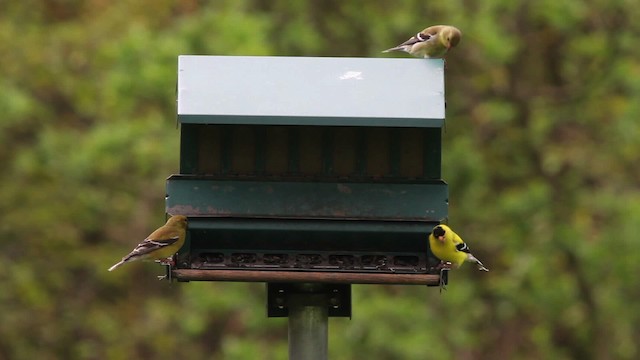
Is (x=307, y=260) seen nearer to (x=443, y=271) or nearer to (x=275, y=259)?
(x=275, y=259)

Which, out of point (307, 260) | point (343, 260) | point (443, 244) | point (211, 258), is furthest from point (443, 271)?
point (211, 258)

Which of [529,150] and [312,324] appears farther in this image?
[529,150]

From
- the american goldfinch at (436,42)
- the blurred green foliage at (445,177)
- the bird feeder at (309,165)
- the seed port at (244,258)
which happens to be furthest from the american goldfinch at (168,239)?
the blurred green foliage at (445,177)

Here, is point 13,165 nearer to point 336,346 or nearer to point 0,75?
point 0,75

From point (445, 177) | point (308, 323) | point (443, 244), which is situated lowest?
point (308, 323)

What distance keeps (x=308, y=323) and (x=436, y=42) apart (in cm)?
223

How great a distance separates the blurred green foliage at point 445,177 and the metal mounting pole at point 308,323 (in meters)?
7.64

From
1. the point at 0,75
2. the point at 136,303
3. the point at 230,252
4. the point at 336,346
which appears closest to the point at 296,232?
the point at 230,252

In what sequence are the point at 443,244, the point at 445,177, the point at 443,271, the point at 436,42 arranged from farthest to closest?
the point at 445,177 < the point at 436,42 < the point at 443,244 < the point at 443,271

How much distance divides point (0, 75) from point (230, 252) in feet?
30.2

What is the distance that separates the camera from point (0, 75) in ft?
53.3

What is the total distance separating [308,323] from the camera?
777 cm

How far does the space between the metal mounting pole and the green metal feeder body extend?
0.22 meters

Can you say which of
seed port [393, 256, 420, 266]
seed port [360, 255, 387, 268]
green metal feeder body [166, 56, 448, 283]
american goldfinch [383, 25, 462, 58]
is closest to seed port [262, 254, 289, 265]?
green metal feeder body [166, 56, 448, 283]
